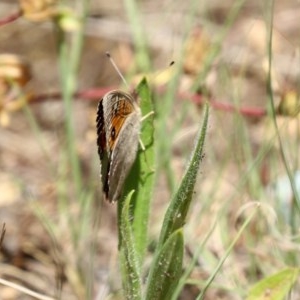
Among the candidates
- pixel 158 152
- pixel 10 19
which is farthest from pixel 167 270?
pixel 10 19

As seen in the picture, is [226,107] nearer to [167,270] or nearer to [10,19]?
[10,19]

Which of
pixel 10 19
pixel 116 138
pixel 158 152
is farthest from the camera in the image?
pixel 158 152

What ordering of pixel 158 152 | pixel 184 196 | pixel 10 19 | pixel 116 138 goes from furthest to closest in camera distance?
pixel 158 152 < pixel 10 19 < pixel 116 138 < pixel 184 196

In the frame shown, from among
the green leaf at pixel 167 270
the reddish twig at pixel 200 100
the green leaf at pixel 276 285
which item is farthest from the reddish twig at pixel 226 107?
the green leaf at pixel 167 270

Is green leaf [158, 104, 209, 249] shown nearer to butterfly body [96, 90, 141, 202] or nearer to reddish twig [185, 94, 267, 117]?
butterfly body [96, 90, 141, 202]

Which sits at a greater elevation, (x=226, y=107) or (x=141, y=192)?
(x=226, y=107)

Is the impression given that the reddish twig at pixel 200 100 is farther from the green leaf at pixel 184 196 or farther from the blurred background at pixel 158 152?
the green leaf at pixel 184 196

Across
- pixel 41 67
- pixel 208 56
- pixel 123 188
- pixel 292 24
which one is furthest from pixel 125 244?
pixel 292 24

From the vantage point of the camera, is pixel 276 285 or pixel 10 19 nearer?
pixel 276 285
